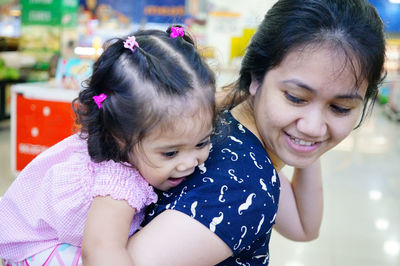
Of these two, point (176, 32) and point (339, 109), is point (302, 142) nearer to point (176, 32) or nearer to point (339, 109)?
point (339, 109)

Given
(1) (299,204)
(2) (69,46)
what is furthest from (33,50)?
(1) (299,204)

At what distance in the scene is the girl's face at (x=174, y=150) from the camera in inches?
39.6

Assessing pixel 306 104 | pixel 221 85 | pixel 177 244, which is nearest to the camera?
pixel 177 244

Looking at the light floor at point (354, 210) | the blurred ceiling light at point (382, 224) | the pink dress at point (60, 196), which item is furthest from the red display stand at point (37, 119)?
the pink dress at point (60, 196)

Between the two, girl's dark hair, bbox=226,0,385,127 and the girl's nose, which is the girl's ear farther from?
the girl's nose

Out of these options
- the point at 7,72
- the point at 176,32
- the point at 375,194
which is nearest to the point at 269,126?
the point at 176,32

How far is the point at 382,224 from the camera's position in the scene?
3.68m

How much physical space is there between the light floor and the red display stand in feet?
1.03

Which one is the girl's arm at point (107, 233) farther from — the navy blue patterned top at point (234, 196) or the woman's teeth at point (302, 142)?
the woman's teeth at point (302, 142)

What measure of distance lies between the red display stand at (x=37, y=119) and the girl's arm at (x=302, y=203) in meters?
2.55

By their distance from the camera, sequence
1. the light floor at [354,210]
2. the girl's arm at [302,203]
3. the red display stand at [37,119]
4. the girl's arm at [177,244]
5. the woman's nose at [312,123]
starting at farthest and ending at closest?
the red display stand at [37,119] < the light floor at [354,210] < the girl's arm at [302,203] < the woman's nose at [312,123] < the girl's arm at [177,244]

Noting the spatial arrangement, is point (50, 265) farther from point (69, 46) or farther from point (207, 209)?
point (69, 46)

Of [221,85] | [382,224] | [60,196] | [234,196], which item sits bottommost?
[382,224]

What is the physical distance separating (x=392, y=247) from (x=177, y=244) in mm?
2853
